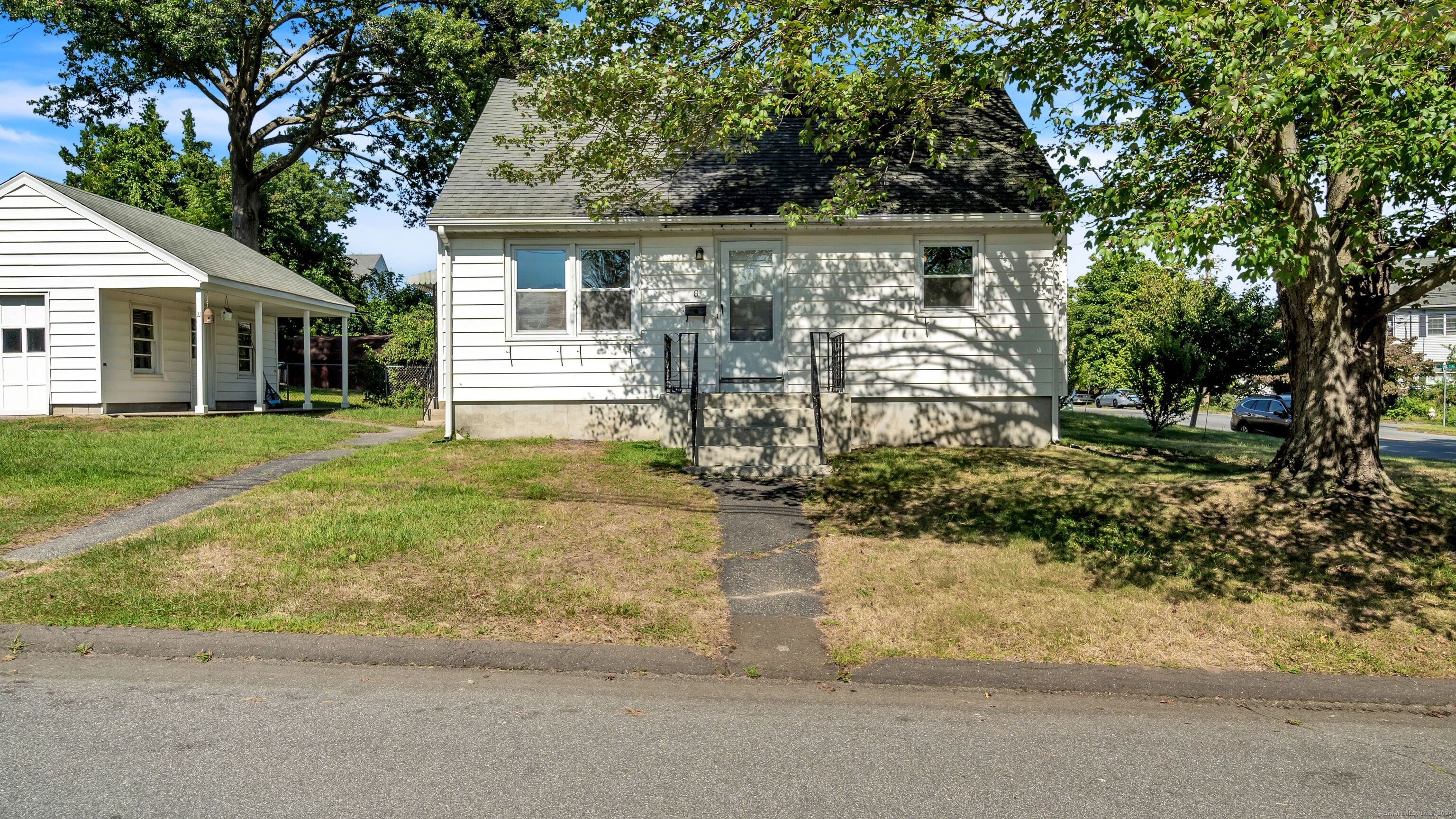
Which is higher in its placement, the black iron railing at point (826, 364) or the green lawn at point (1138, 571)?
the black iron railing at point (826, 364)

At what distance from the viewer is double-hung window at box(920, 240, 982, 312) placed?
1295 cm

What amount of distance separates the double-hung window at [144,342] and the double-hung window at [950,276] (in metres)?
15.9

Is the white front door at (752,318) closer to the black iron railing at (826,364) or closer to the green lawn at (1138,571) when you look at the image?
the black iron railing at (826,364)

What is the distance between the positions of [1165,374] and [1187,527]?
850 cm

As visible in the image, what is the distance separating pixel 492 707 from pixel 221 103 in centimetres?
2842

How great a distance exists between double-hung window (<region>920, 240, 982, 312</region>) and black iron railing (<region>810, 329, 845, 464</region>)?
158 centimetres

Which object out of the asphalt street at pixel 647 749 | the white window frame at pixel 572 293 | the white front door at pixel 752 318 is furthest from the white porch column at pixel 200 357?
the asphalt street at pixel 647 749

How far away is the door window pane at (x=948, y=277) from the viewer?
512 inches

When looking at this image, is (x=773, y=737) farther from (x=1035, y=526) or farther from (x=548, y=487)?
(x=548, y=487)

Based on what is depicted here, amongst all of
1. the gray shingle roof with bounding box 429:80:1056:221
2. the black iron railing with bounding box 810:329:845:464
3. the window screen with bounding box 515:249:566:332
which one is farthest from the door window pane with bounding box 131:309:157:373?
the black iron railing with bounding box 810:329:845:464

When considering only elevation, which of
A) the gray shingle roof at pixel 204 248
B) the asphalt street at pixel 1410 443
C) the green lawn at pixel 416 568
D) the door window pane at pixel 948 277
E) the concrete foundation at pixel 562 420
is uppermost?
the gray shingle roof at pixel 204 248

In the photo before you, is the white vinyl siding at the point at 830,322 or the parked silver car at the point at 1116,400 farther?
the parked silver car at the point at 1116,400

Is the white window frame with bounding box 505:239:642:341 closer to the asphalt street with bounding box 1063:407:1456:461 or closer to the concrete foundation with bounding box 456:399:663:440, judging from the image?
the concrete foundation with bounding box 456:399:663:440

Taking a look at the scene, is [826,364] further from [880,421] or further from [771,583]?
[771,583]
